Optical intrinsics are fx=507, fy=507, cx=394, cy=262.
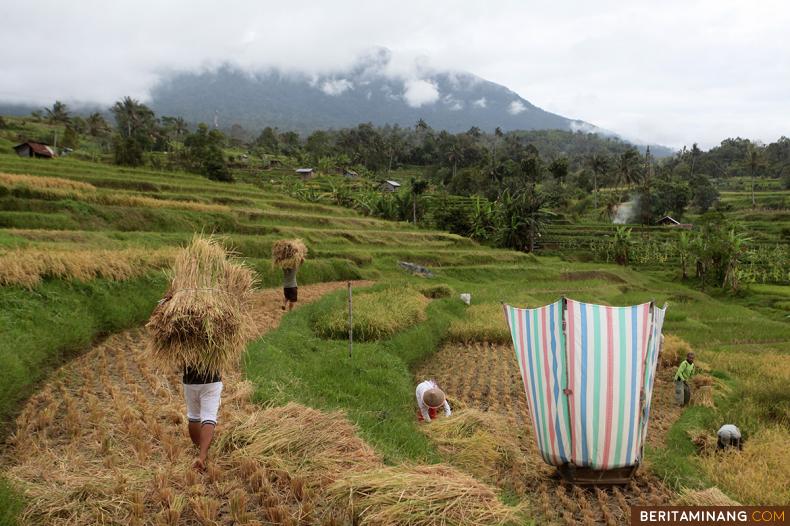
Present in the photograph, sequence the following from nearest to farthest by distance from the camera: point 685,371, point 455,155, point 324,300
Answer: point 685,371 → point 324,300 → point 455,155

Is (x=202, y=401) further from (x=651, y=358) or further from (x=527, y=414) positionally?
(x=527, y=414)

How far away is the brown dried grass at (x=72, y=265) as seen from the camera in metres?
7.04

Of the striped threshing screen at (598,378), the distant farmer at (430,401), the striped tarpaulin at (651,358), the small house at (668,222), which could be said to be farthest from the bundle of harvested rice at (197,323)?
the small house at (668,222)

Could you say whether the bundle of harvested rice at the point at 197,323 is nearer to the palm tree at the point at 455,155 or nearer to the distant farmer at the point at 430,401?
the distant farmer at the point at 430,401

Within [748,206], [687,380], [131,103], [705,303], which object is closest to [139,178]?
[687,380]

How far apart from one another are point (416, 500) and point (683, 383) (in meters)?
7.43

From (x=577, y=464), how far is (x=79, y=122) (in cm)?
6364

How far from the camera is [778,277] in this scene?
2823 centimetres

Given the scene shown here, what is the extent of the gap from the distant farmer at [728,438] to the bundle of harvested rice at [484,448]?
262 centimetres

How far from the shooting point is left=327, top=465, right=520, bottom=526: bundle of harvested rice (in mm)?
2795

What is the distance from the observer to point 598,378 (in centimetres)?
455

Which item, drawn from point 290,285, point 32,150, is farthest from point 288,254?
point 32,150

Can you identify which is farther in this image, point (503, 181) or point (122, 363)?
point (503, 181)

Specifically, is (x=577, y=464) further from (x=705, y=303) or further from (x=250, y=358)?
(x=705, y=303)
